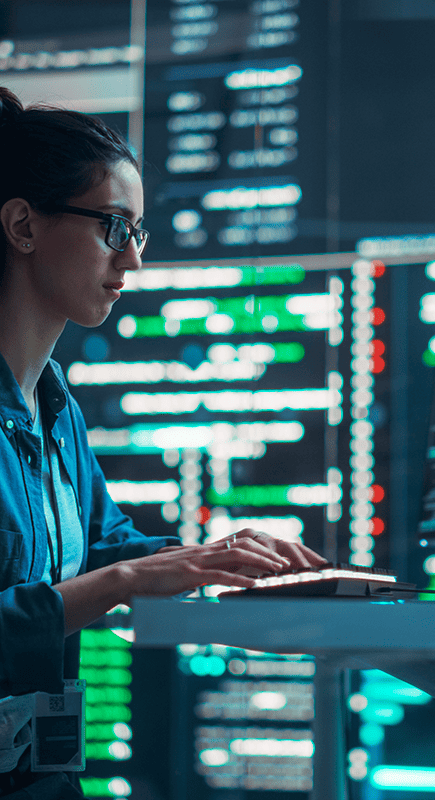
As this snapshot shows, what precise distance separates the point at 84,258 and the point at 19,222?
0.10 m

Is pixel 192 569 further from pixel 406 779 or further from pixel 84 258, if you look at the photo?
pixel 406 779

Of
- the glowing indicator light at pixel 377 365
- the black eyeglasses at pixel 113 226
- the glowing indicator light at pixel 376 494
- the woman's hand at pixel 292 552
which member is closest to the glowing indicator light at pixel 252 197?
the glowing indicator light at pixel 377 365

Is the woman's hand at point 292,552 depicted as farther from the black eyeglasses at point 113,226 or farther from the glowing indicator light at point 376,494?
the glowing indicator light at point 376,494

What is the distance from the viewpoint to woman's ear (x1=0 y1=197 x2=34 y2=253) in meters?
0.85

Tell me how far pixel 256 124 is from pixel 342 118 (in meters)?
0.22

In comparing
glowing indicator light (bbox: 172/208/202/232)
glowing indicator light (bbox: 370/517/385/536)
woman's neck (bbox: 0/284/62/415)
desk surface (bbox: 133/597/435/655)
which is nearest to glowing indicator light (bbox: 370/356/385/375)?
glowing indicator light (bbox: 370/517/385/536)

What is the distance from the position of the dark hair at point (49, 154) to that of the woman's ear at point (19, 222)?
1 cm

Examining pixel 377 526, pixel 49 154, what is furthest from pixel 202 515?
pixel 49 154

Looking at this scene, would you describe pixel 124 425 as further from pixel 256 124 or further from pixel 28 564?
pixel 28 564

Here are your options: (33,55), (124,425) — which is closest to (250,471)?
(124,425)

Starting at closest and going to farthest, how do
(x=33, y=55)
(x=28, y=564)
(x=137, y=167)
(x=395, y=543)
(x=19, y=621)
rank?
1. (x=19, y=621)
2. (x=28, y=564)
3. (x=137, y=167)
4. (x=395, y=543)
5. (x=33, y=55)

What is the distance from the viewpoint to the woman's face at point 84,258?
2.73ft

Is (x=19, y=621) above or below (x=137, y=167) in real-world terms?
below

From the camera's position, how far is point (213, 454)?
1.75 m
